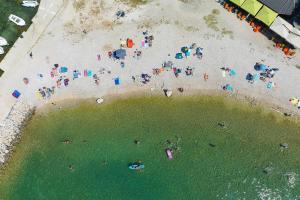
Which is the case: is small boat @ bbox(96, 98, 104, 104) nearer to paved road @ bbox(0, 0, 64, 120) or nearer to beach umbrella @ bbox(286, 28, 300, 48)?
paved road @ bbox(0, 0, 64, 120)

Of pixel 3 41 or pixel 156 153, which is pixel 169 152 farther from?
pixel 3 41

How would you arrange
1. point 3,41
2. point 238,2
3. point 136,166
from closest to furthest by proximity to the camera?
point 238,2 → point 3,41 → point 136,166

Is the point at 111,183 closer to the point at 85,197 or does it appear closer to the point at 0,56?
the point at 85,197

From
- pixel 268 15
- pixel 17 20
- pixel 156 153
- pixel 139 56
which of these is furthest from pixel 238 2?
pixel 17 20

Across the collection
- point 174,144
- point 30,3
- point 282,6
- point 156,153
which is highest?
point 282,6

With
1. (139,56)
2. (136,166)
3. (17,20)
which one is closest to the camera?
(17,20)
